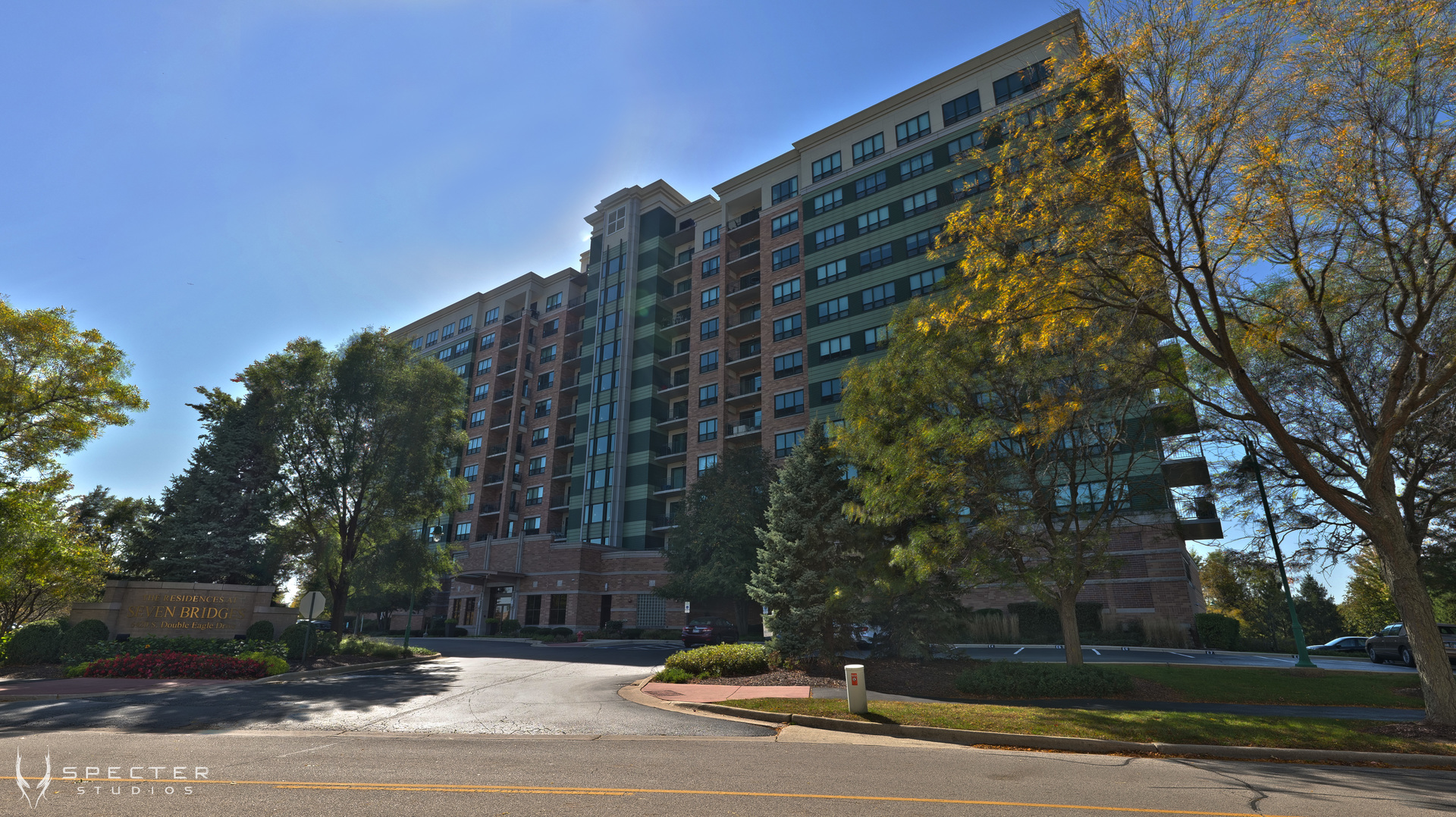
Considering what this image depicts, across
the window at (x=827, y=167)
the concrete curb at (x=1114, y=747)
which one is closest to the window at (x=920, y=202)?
the window at (x=827, y=167)

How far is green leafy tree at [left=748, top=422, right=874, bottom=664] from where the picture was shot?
20359 millimetres

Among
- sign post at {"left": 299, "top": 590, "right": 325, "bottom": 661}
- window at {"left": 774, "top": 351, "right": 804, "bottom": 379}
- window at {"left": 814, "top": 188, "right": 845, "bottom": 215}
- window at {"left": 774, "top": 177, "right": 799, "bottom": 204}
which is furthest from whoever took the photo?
window at {"left": 774, "top": 177, "right": 799, "bottom": 204}

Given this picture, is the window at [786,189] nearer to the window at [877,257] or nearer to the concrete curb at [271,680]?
the window at [877,257]

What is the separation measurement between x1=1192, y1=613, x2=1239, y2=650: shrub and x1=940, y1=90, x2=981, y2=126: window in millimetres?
33825

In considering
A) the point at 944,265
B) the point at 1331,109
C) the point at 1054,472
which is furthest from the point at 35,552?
the point at 944,265

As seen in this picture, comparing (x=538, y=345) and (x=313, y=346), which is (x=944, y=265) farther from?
(x=538, y=345)

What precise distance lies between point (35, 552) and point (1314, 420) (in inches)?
1512

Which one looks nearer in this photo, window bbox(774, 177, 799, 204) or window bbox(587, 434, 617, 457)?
window bbox(774, 177, 799, 204)

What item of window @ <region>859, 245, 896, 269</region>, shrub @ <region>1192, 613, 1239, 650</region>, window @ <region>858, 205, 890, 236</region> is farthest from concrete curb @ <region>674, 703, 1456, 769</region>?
window @ <region>858, 205, 890, 236</region>

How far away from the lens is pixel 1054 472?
1773cm

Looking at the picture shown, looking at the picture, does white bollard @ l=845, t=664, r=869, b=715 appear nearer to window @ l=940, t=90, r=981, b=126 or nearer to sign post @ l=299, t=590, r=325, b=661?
sign post @ l=299, t=590, r=325, b=661

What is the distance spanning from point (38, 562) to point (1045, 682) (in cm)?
2884

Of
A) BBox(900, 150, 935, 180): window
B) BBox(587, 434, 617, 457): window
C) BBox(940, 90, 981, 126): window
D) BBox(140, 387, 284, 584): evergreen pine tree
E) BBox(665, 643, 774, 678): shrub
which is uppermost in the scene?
BBox(940, 90, 981, 126): window

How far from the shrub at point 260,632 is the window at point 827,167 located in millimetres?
46166
